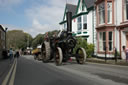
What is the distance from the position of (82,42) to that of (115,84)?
43.7 feet

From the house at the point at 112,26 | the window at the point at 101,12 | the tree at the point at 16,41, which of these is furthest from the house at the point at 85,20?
the tree at the point at 16,41

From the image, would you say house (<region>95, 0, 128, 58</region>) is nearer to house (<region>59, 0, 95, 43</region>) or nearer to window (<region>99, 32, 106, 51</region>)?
window (<region>99, 32, 106, 51</region>)

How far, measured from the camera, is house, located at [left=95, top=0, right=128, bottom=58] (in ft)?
52.1

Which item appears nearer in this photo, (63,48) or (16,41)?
(63,48)

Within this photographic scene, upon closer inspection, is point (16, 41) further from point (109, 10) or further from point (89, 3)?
point (109, 10)

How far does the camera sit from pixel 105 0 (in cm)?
1722

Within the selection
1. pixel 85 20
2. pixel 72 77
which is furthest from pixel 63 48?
pixel 85 20

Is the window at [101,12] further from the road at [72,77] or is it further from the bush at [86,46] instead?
the road at [72,77]

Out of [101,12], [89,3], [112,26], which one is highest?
[89,3]

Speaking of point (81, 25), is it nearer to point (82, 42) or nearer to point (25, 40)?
point (82, 42)

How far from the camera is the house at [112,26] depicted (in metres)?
15.9

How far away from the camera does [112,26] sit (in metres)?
16.7

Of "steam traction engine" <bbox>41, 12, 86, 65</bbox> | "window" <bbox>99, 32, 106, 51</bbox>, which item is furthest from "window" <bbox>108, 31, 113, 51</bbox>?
"steam traction engine" <bbox>41, 12, 86, 65</bbox>

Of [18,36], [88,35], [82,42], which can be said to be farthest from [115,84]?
[18,36]
